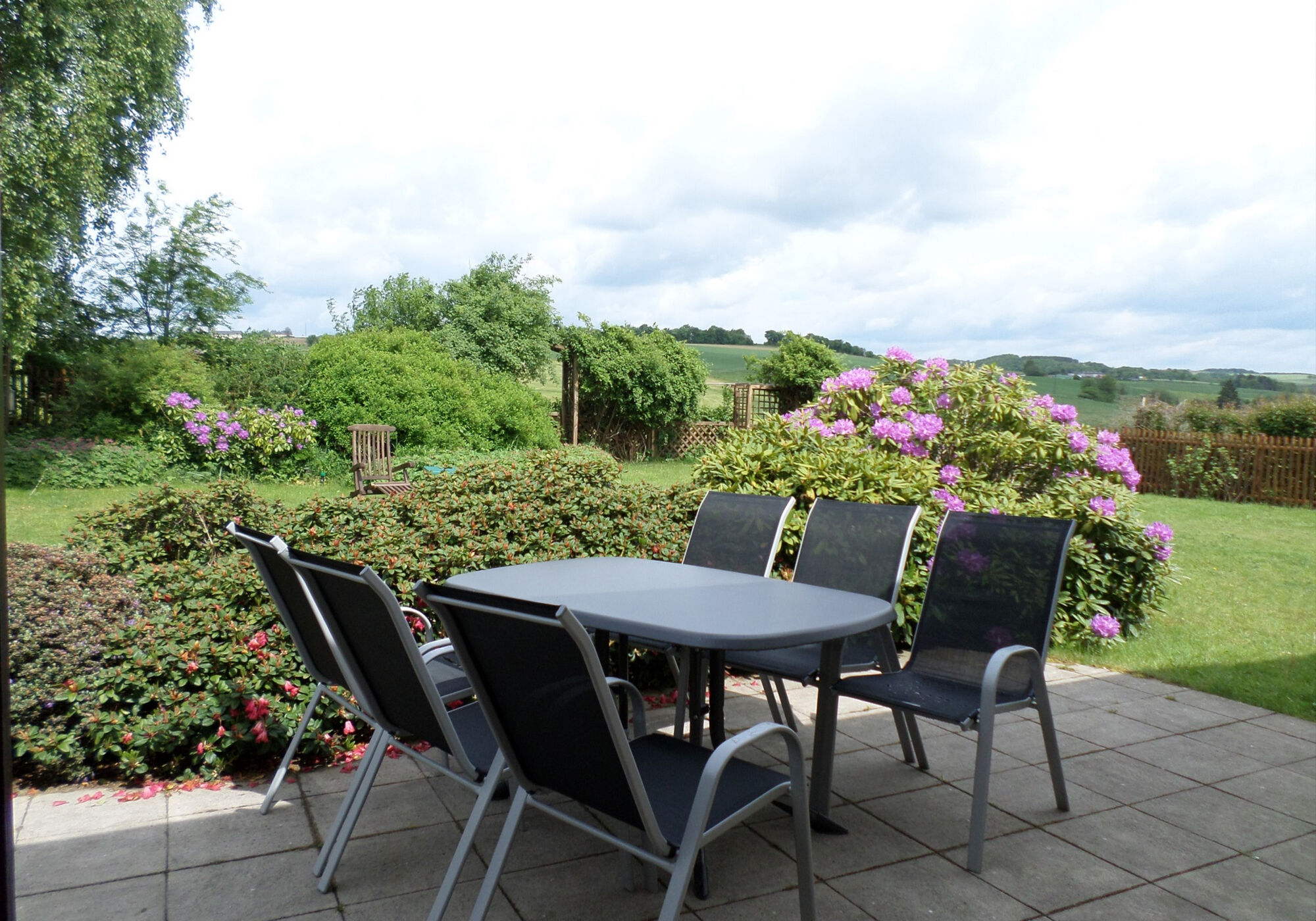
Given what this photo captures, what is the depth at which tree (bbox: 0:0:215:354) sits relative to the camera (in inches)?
442

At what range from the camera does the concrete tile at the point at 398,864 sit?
7.60 feet

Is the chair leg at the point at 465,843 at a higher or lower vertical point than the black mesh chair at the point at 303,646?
lower

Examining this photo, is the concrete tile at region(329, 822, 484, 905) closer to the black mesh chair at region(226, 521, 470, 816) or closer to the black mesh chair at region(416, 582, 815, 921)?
the black mesh chair at region(226, 521, 470, 816)

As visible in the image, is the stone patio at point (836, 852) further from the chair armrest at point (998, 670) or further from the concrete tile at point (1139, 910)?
the chair armrest at point (998, 670)

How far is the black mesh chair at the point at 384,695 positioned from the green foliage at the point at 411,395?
11.9m

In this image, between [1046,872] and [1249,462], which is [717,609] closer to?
[1046,872]

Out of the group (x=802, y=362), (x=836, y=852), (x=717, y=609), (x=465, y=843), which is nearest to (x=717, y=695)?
(x=717, y=609)

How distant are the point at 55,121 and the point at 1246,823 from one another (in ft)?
46.9

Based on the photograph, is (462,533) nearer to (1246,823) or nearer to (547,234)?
(1246,823)

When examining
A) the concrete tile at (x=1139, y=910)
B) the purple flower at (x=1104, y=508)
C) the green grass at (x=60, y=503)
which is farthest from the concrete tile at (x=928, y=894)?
the green grass at (x=60, y=503)

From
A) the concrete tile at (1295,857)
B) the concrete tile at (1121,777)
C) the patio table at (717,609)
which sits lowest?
the concrete tile at (1121,777)

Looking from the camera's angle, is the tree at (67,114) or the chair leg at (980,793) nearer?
the chair leg at (980,793)

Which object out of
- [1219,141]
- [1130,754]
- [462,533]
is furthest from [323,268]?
[1130,754]

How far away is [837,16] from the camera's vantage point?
591 cm
